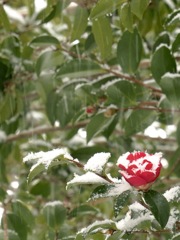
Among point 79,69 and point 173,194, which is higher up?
point 79,69

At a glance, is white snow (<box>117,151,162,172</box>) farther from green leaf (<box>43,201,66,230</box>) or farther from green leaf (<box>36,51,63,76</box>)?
green leaf (<box>36,51,63,76</box>)

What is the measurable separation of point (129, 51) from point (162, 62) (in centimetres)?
16

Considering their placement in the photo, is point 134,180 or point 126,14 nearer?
point 134,180

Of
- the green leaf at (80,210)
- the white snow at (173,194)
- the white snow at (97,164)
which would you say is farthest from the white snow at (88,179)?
the green leaf at (80,210)

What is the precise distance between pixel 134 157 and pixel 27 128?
162 cm

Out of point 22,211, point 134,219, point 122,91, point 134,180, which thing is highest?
point 122,91

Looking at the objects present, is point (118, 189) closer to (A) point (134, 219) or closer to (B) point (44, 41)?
(A) point (134, 219)

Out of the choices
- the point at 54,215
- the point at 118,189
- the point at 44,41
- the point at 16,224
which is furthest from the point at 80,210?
the point at 118,189

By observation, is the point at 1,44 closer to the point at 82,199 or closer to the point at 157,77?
the point at 157,77

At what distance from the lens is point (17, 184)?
8.43 feet

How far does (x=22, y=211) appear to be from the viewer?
6.47 feet

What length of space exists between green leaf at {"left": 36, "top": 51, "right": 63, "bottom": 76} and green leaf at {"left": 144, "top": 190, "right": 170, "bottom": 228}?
1.00 m

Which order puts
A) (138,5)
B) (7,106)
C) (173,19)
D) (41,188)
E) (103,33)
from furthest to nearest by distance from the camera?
(41,188) → (7,106) → (103,33) → (173,19) → (138,5)

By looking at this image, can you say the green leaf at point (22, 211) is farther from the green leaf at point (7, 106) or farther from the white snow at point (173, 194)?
the white snow at point (173, 194)
